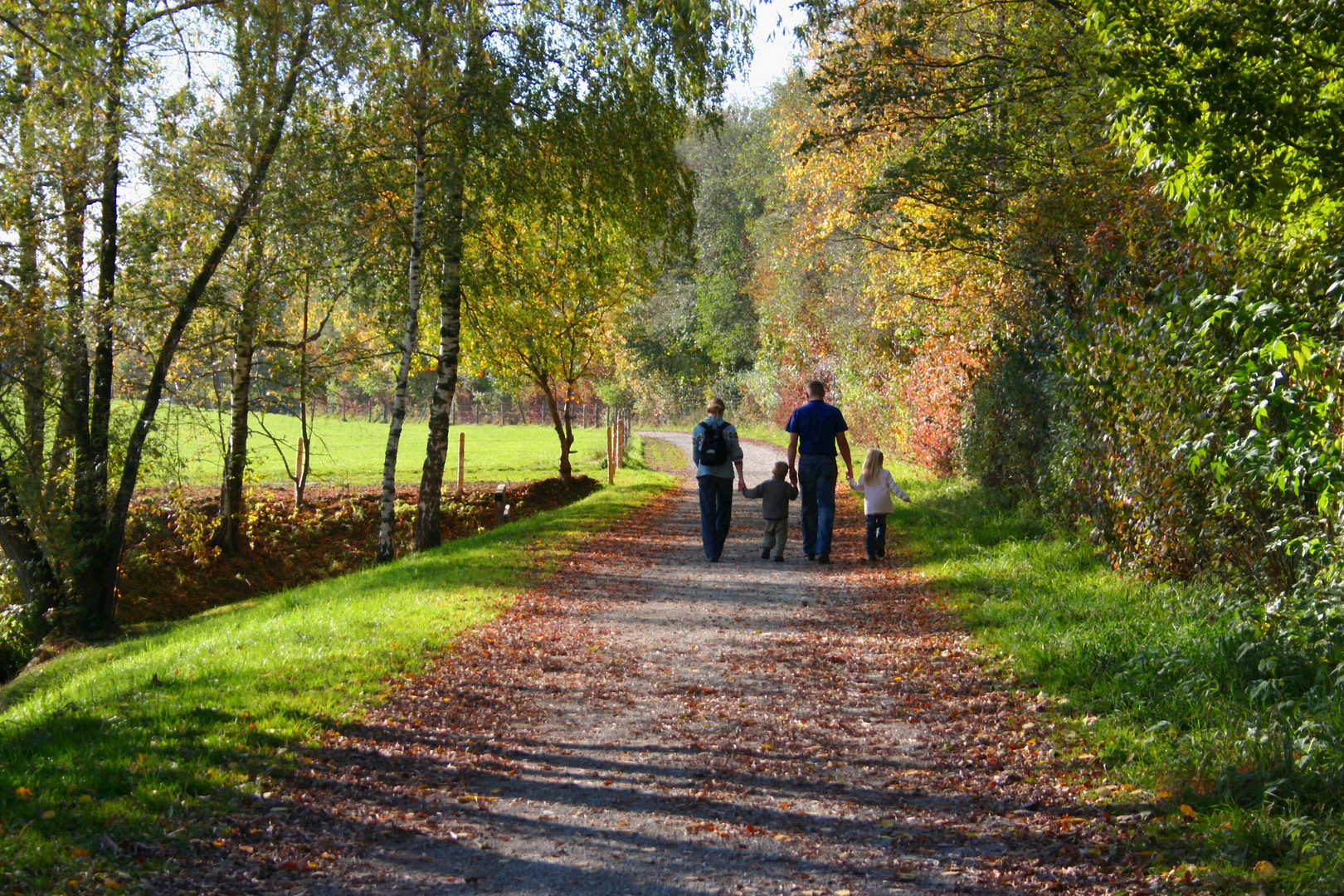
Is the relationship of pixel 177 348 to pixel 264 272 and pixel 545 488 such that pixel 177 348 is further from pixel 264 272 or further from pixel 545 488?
pixel 545 488

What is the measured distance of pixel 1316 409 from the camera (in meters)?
5.11

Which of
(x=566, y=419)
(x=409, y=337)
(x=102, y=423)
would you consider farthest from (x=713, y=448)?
(x=566, y=419)

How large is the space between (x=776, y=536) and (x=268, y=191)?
7619mm

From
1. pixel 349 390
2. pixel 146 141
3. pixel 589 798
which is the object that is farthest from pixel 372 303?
pixel 349 390

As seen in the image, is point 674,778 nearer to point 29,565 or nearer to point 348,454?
point 29,565

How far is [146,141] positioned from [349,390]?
76249mm

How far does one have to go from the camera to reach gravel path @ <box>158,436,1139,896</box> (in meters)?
4.25

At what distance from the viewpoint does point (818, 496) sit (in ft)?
40.5

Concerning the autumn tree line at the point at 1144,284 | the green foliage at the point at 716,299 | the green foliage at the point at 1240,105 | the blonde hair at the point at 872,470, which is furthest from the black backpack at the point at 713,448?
the green foliage at the point at 716,299

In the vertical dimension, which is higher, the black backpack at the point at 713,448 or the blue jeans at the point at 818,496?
the black backpack at the point at 713,448

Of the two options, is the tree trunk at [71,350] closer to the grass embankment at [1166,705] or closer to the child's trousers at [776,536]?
the child's trousers at [776,536]

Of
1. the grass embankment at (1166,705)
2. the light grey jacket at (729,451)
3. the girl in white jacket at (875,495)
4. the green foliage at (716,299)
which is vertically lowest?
the grass embankment at (1166,705)

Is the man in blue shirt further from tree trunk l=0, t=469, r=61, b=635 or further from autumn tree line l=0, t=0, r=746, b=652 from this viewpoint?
tree trunk l=0, t=469, r=61, b=635

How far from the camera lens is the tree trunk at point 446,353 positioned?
46.4 feet
